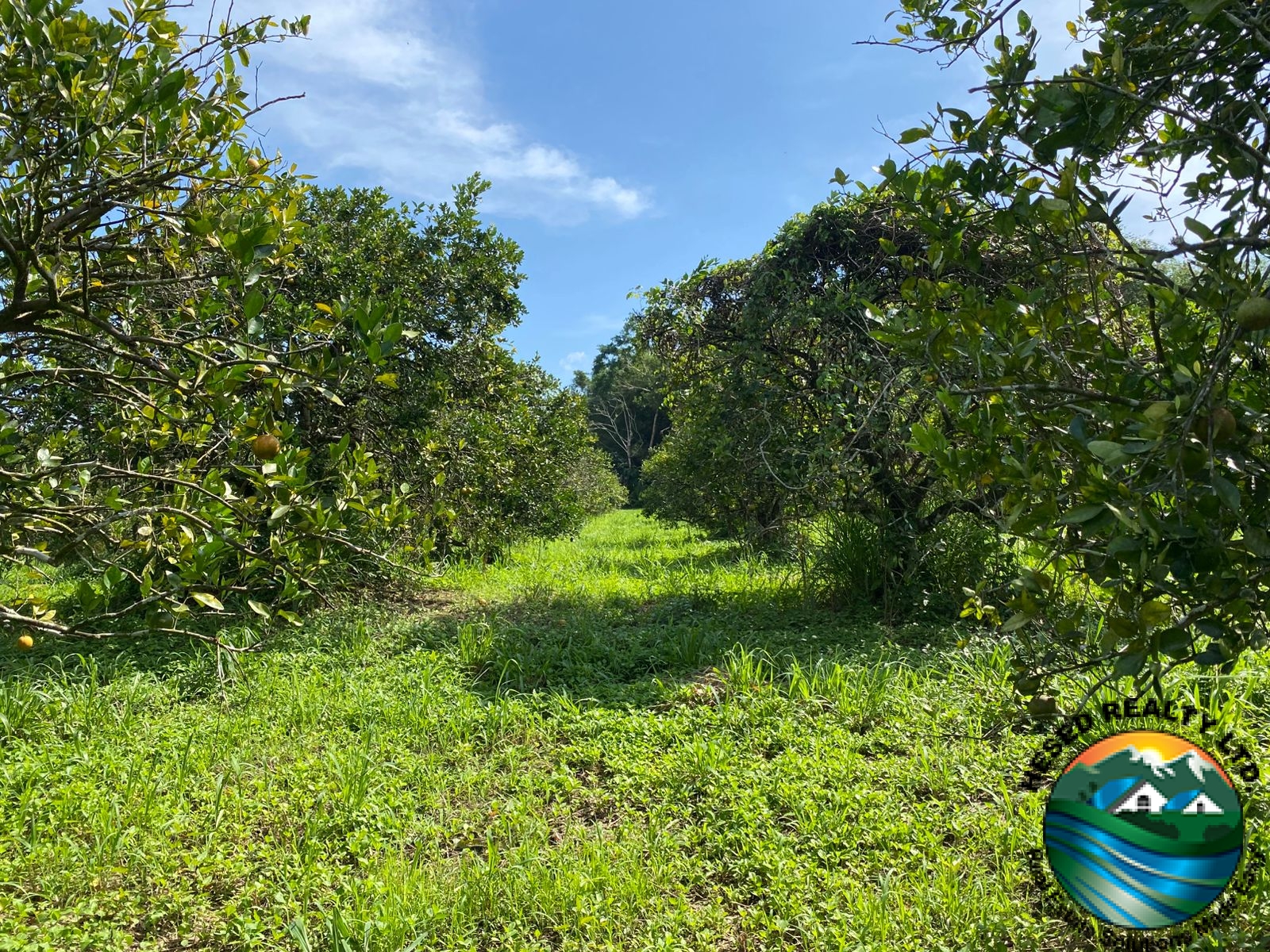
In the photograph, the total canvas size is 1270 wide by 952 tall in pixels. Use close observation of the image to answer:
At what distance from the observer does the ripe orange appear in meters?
2.16

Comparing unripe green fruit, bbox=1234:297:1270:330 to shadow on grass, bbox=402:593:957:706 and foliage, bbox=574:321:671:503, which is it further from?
foliage, bbox=574:321:671:503

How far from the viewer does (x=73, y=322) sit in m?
2.65

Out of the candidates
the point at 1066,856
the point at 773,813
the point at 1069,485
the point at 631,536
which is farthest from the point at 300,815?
the point at 631,536

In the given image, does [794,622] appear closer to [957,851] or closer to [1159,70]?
[957,851]

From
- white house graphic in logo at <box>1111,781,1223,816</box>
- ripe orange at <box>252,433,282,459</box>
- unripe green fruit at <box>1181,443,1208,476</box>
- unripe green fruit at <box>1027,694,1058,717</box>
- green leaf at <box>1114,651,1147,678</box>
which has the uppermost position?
ripe orange at <box>252,433,282,459</box>

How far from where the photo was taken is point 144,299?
9.46 feet

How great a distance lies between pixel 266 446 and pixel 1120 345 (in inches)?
94.0

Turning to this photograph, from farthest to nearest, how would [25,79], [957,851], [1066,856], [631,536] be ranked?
1. [631,536]
2. [957,851]
3. [1066,856]
4. [25,79]

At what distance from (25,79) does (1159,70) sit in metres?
2.79

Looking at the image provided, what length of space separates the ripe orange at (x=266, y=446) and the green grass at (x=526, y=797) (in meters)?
1.42

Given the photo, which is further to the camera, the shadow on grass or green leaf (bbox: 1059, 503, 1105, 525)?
the shadow on grass

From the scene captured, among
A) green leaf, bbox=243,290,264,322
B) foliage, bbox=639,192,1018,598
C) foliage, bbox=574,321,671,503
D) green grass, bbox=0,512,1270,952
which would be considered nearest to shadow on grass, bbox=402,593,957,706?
green grass, bbox=0,512,1270,952

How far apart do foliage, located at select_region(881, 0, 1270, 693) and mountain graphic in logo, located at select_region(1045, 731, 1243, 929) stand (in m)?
0.56

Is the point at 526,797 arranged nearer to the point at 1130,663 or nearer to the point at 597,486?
the point at 1130,663
